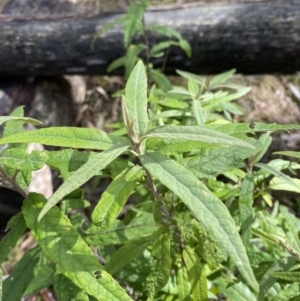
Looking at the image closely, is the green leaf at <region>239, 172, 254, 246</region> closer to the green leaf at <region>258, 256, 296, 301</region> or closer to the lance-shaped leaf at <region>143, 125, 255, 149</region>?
the green leaf at <region>258, 256, 296, 301</region>

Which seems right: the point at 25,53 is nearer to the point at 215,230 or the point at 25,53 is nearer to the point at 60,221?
the point at 60,221

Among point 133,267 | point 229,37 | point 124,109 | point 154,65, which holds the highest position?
point 124,109

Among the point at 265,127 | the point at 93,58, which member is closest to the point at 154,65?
the point at 93,58

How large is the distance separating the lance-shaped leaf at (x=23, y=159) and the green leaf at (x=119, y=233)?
1.44 feet

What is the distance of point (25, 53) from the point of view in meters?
2.83

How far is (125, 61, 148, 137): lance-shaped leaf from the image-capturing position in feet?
3.61

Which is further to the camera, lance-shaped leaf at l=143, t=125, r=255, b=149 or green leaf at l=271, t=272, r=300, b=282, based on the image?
green leaf at l=271, t=272, r=300, b=282

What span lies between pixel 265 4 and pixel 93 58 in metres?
1.20

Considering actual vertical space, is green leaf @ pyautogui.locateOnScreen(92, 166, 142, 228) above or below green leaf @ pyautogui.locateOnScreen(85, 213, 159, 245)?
above

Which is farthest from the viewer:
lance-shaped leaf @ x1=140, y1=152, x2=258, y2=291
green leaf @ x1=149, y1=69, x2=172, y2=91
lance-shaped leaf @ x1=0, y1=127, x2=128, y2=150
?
green leaf @ x1=149, y1=69, x2=172, y2=91

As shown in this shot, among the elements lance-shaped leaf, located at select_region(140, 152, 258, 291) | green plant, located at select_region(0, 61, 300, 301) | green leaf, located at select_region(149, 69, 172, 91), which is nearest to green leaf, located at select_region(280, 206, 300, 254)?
green plant, located at select_region(0, 61, 300, 301)

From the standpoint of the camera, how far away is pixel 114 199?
1070 millimetres

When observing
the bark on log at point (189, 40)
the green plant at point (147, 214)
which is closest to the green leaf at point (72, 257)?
the green plant at point (147, 214)

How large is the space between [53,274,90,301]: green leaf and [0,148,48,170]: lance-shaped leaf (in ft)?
1.21
